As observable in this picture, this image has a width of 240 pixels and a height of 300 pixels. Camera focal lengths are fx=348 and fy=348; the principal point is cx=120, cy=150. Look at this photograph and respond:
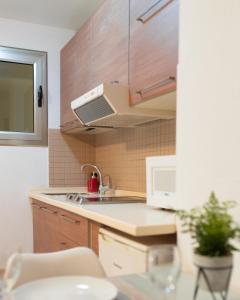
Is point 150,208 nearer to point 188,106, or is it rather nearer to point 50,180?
point 188,106

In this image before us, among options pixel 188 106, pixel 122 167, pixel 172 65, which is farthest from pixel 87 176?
pixel 188 106

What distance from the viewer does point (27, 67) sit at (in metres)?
3.62

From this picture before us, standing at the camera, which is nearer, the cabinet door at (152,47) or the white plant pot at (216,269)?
the white plant pot at (216,269)

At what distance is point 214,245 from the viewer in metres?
0.84

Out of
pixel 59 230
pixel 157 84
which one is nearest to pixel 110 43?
pixel 157 84

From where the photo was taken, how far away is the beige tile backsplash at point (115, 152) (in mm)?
2660

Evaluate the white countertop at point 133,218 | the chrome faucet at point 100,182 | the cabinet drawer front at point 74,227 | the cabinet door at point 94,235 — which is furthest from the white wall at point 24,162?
the cabinet door at point 94,235

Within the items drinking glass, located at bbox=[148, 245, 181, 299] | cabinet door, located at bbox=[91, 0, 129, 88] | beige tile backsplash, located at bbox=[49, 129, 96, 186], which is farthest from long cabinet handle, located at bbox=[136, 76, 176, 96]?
beige tile backsplash, located at bbox=[49, 129, 96, 186]

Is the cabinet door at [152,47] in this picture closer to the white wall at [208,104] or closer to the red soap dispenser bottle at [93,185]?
the white wall at [208,104]

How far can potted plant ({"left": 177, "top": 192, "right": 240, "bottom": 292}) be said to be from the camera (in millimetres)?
827

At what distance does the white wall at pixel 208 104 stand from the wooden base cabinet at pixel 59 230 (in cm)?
76

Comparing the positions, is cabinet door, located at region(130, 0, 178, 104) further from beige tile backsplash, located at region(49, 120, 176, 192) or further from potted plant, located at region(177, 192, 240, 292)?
Result: potted plant, located at region(177, 192, 240, 292)

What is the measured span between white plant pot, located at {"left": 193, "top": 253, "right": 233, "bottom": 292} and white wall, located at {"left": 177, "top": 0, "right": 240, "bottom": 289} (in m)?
0.33

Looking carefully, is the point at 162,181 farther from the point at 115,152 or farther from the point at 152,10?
the point at 115,152
